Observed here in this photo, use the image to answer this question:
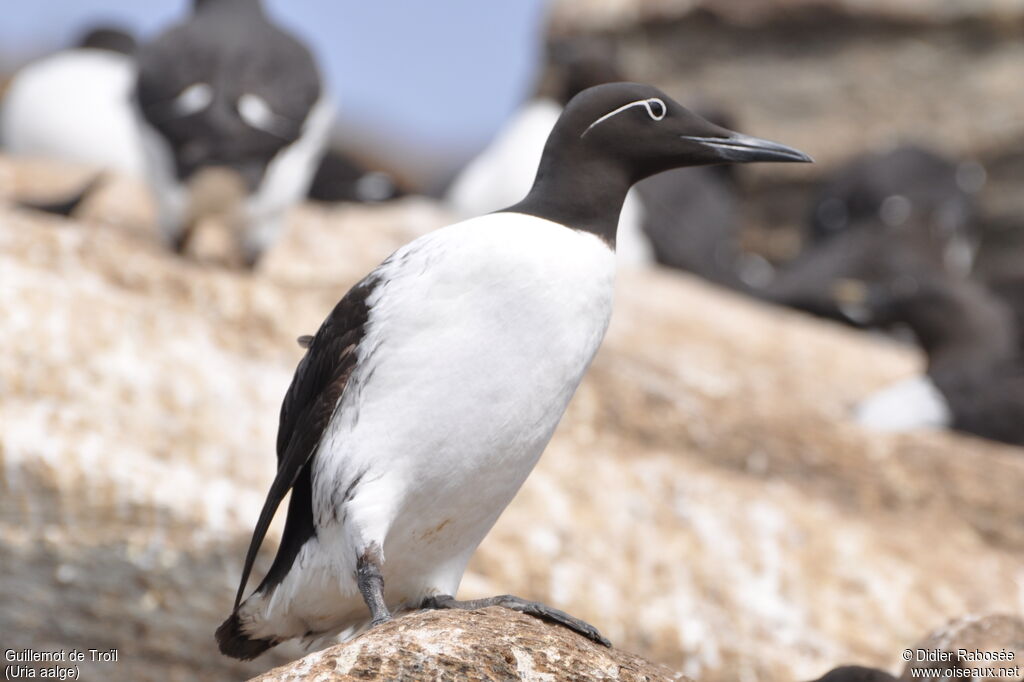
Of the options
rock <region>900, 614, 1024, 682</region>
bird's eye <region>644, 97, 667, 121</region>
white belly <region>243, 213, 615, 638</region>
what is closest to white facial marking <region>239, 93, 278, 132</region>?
white belly <region>243, 213, 615, 638</region>

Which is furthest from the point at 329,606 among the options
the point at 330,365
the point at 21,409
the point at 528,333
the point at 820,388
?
the point at 820,388

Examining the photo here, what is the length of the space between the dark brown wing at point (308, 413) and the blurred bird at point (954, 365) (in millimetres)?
3935

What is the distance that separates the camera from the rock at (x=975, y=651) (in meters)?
4.18

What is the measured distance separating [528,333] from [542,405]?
0.68 feet

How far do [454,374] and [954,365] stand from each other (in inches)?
212

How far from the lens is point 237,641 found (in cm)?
445

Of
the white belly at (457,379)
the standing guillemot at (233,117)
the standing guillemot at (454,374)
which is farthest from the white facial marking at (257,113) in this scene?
the white belly at (457,379)

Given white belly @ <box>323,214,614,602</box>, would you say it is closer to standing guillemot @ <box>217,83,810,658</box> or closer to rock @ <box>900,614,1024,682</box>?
standing guillemot @ <box>217,83,810,658</box>

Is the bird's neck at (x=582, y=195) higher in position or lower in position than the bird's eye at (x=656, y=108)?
lower

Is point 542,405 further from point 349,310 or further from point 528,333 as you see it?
point 349,310

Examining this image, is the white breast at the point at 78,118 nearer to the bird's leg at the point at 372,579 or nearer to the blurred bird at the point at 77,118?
the blurred bird at the point at 77,118

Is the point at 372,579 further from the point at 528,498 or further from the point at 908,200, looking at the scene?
the point at 908,200

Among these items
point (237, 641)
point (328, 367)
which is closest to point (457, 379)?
point (328, 367)

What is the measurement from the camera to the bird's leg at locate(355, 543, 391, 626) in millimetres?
3867
